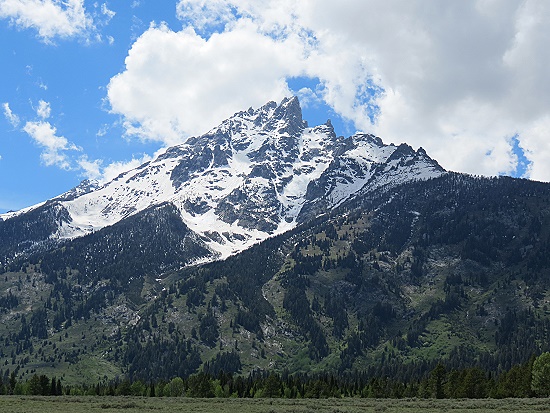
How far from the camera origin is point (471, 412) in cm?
7294

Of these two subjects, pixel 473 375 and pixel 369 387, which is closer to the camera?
pixel 473 375

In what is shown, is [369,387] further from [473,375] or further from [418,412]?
[418,412]

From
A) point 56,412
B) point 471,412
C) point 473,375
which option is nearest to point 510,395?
point 473,375

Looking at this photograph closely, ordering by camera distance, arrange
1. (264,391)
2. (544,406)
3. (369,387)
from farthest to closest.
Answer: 1. (369,387)
2. (264,391)
3. (544,406)

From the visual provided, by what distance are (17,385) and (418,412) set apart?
427ft

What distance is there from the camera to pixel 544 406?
7694 cm

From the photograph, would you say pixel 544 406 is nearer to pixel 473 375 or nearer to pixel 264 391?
pixel 473 375

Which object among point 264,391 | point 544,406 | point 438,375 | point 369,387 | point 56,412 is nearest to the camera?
point 56,412

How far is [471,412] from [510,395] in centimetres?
7033

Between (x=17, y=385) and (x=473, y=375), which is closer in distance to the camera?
(x=473, y=375)

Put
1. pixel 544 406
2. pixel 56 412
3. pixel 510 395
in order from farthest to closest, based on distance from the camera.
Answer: pixel 510 395 < pixel 544 406 < pixel 56 412

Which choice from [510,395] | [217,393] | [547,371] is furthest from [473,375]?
[217,393]

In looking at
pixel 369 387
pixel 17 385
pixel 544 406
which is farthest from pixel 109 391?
pixel 544 406

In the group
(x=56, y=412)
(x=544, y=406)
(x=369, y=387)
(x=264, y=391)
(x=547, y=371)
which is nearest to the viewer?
(x=56, y=412)
